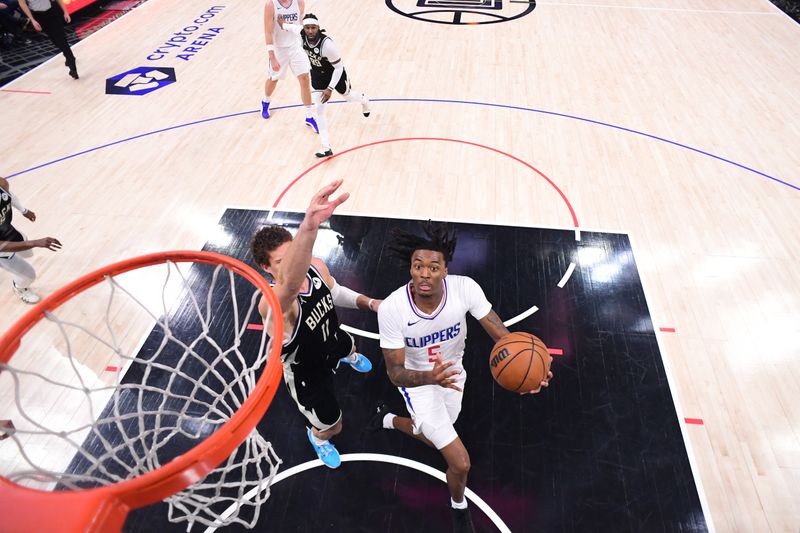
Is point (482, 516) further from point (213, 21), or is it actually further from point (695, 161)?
point (213, 21)

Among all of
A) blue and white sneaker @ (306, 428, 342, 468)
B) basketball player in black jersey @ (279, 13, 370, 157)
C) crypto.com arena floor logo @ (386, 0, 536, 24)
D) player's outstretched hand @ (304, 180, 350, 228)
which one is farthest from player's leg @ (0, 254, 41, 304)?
crypto.com arena floor logo @ (386, 0, 536, 24)

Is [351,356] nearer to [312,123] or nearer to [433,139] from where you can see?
[433,139]

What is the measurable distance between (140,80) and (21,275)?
5.04 m

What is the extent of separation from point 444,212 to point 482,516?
3.19 meters

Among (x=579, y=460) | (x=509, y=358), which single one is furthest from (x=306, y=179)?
(x=579, y=460)

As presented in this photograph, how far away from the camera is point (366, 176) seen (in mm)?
6211

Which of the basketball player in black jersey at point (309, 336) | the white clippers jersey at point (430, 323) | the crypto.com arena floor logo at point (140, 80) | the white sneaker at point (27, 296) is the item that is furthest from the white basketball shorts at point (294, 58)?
the white clippers jersey at point (430, 323)

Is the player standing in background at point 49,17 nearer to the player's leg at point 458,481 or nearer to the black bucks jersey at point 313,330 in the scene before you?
the black bucks jersey at point 313,330

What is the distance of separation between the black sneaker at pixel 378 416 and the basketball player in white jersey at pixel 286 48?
441 cm

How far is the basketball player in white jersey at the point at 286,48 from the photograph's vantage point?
654 centimetres

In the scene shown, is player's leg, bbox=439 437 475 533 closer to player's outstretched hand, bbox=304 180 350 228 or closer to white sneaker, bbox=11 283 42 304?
player's outstretched hand, bbox=304 180 350 228

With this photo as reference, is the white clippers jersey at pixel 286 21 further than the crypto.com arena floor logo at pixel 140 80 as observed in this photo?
No

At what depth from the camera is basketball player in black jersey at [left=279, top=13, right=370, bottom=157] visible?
5.76 metres

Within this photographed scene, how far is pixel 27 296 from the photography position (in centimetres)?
482
